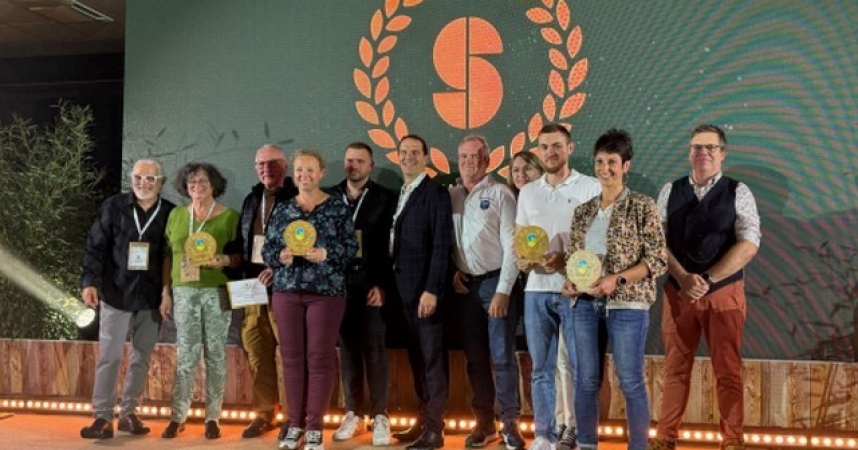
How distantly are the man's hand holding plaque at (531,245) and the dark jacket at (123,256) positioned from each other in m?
2.09

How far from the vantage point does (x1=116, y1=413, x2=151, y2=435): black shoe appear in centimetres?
463

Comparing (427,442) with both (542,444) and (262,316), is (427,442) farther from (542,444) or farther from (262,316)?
(262,316)

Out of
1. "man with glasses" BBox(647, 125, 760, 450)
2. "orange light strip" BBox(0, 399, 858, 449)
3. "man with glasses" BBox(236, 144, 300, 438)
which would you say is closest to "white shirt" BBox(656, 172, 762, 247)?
"man with glasses" BBox(647, 125, 760, 450)

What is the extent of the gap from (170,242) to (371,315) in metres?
1.19

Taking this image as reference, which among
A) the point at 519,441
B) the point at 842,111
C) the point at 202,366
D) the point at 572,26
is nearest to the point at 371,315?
the point at 519,441

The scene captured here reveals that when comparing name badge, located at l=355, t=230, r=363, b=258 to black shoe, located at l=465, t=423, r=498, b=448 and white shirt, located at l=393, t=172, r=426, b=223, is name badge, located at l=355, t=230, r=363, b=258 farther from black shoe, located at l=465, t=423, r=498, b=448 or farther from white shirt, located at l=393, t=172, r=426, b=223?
black shoe, located at l=465, t=423, r=498, b=448

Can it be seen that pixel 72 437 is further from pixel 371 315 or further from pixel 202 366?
pixel 371 315

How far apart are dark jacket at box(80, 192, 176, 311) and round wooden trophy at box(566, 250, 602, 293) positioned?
2.40 m

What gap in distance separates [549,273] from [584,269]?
0.42 meters

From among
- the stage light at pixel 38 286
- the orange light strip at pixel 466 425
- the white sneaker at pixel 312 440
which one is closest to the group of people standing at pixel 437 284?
the white sneaker at pixel 312 440

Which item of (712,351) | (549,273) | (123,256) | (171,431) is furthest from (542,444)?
(123,256)

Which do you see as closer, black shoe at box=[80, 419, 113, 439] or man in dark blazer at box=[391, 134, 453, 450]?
man in dark blazer at box=[391, 134, 453, 450]

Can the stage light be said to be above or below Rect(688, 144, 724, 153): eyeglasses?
below

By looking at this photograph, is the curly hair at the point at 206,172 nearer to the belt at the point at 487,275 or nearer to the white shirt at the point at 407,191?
the white shirt at the point at 407,191
